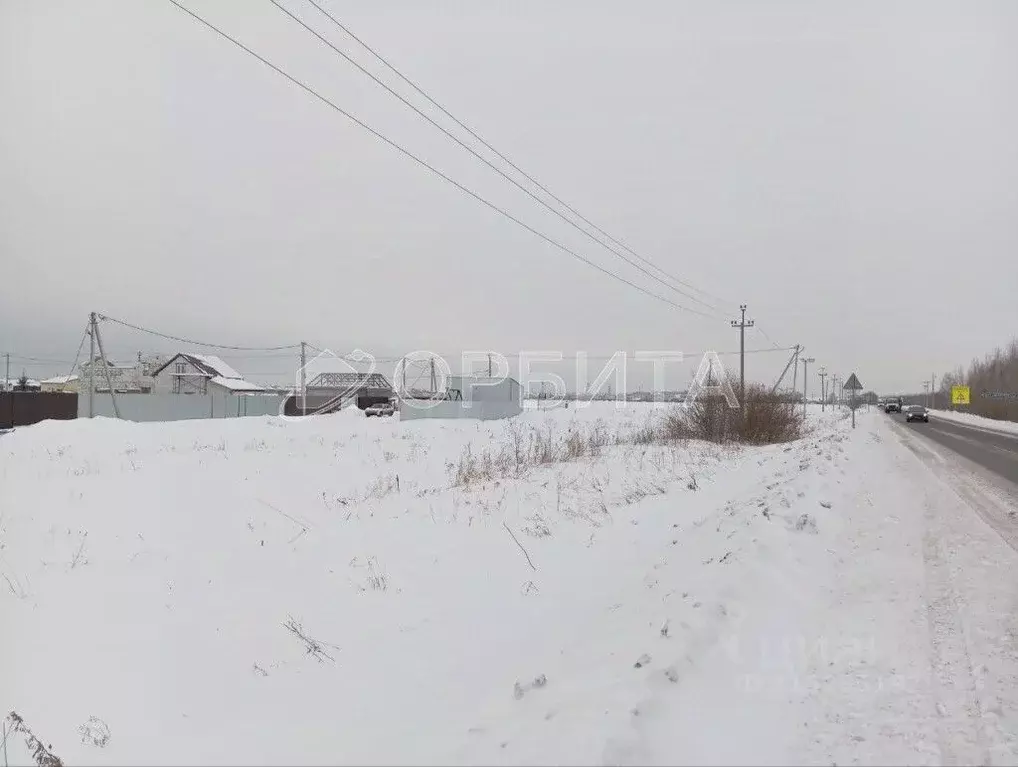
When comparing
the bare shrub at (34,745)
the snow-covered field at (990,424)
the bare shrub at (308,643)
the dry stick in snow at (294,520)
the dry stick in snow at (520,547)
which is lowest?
the bare shrub at (34,745)

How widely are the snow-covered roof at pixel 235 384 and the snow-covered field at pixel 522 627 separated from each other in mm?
48347

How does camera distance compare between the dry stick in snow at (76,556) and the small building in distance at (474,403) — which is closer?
the dry stick in snow at (76,556)

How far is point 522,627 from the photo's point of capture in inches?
170

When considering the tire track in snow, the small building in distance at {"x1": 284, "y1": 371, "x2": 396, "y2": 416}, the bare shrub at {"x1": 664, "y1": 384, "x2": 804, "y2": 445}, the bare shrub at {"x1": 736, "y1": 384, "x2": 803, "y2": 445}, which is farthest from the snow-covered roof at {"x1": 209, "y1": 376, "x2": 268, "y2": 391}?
the tire track in snow

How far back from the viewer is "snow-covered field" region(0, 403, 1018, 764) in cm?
269

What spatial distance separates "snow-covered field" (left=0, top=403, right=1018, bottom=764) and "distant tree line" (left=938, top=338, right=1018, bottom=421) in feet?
171

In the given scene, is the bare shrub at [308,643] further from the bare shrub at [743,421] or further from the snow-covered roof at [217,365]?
the snow-covered roof at [217,365]

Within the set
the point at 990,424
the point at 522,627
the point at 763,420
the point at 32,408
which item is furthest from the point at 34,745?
the point at 990,424

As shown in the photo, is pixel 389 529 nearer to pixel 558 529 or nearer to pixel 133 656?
pixel 558 529

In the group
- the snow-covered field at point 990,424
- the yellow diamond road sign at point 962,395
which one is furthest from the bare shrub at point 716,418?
the yellow diamond road sign at point 962,395

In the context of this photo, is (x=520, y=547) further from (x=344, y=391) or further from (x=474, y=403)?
(x=344, y=391)

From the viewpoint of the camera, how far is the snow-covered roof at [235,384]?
5384 cm

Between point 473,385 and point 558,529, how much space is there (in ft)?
101

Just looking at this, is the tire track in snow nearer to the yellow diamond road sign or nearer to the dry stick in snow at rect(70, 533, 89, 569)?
the dry stick in snow at rect(70, 533, 89, 569)
